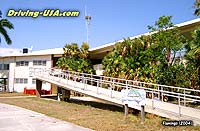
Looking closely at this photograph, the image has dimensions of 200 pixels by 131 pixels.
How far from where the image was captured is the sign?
13.0 metres

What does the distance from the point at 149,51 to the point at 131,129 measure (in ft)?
35.1

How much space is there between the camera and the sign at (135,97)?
13023 mm

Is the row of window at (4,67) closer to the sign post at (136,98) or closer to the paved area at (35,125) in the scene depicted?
the paved area at (35,125)

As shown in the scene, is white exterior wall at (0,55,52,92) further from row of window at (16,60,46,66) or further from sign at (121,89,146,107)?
sign at (121,89,146,107)

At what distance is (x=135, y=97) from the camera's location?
1329cm

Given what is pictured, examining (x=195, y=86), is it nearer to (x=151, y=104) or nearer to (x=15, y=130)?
(x=151, y=104)

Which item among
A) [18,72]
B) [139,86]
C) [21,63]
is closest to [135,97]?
[139,86]

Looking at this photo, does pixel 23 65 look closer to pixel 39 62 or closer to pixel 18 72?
pixel 18 72

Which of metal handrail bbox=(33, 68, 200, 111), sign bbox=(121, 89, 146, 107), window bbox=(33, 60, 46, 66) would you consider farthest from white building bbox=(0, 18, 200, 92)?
sign bbox=(121, 89, 146, 107)

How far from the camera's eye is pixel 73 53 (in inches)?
1297

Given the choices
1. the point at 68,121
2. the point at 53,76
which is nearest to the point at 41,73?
the point at 53,76

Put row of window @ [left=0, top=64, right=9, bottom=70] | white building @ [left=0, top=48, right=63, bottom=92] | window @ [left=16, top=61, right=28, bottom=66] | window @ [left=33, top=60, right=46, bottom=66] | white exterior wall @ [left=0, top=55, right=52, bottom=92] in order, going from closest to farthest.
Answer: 1. white building @ [left=0, top=48, right=63, bottom=92]
2. window @ [left=33, top=60, right=46, bottom=66]
3. white exterior wall @ [left=0, top=55, right=52, bottom=92]
4. window @ [left=16, top=61, right=28, bottom=66]
5. row of window @ [left=0, top=64, right=9, bottom=70]

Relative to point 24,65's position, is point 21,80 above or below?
below

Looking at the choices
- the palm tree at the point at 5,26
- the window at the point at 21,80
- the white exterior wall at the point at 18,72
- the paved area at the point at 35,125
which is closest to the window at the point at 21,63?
the white exterior wall at the point at 18,72
